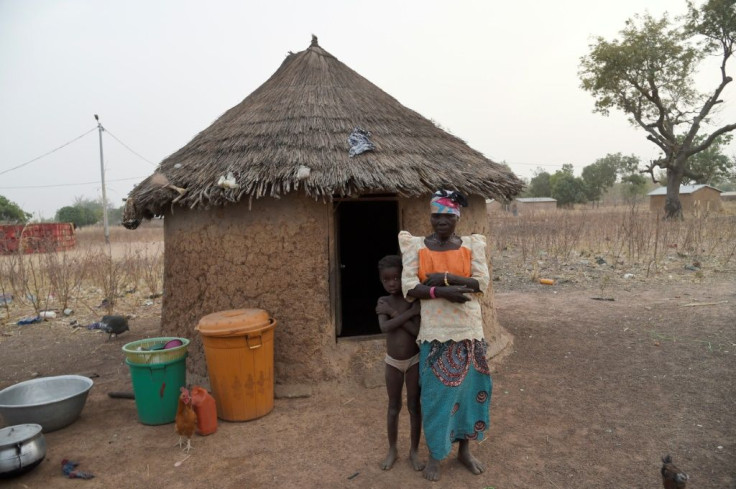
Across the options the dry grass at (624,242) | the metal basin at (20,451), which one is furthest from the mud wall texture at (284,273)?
the dry grass at (624,242)

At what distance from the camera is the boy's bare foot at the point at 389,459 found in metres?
2.96

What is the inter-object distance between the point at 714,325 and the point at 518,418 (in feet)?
13.0

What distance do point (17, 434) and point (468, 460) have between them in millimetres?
2966

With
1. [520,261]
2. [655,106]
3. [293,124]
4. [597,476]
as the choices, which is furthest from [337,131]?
[655,106]

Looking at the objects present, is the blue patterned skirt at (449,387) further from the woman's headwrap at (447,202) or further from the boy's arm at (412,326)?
the woman's headwrap at (447,202)

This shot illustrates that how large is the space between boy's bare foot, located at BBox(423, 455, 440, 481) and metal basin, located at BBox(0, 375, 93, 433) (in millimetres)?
2861

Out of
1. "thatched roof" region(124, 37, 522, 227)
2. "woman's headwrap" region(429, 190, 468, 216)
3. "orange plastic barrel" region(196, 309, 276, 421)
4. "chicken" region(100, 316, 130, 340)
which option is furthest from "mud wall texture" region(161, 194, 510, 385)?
"chicken" region(100, 316, 130, 340)

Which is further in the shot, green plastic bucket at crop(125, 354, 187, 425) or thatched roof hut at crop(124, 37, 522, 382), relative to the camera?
thatched roof hut at crop(124, 37, 522, 382)

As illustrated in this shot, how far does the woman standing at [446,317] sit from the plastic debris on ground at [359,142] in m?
1.94

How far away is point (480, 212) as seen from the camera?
16.6 feet

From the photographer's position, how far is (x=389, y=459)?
2980mm

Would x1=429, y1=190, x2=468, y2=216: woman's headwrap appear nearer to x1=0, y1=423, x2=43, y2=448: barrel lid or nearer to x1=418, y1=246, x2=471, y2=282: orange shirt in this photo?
x1=418, y1=246, x2=471, y2=282: orange shirt

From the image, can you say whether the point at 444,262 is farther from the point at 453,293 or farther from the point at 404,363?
the point at 404,363

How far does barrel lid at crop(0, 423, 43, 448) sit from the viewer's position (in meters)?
2.96
